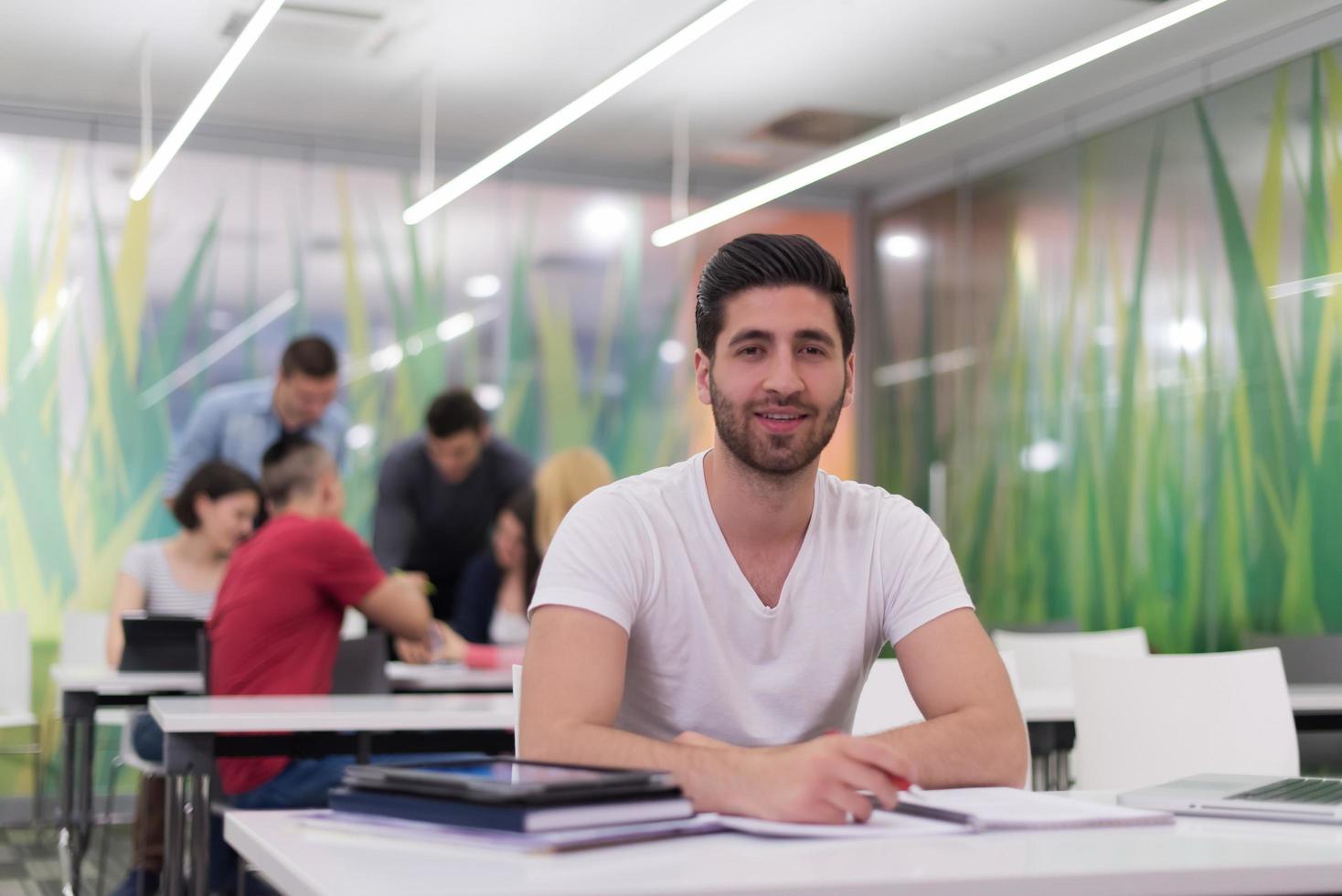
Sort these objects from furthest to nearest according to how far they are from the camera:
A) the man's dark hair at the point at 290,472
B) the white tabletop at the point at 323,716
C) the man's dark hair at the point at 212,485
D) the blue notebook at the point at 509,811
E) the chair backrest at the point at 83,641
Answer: the chair backrest at the point at 83,641 → the man's dark hair at the point at 212,485 → the man's dark hair at the point at 290,472 → the white tabletop at the point at 323,716 → the blue notebook at the point at 509,811

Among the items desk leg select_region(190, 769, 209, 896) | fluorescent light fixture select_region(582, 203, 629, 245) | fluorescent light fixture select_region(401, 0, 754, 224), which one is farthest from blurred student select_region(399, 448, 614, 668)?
fluorescent light fixture select_region(582, 203, 629, 245)

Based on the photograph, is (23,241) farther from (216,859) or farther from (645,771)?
(645,771)

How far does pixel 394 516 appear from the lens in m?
7.32

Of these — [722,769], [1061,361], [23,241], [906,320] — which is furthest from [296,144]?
[722,769]

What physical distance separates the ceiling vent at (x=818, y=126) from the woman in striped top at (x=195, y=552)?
11.3 ft

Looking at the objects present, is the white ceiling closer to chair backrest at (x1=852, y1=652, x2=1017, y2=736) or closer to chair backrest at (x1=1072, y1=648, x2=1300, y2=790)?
chair backrest at (x1=1072, y1=648, x2=1300, y2=790)

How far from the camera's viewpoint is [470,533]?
7355 mm

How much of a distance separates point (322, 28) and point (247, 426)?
6.72 ft

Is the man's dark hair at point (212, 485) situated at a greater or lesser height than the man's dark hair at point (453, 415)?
lesser

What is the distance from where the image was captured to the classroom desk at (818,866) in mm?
1025

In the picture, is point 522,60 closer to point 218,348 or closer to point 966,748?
point 218,348

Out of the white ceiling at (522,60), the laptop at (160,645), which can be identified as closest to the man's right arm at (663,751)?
the laptop at (160,645)

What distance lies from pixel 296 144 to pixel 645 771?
6.97m

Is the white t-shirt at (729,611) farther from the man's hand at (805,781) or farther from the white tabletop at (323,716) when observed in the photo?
the white tabletop at (323,716)
